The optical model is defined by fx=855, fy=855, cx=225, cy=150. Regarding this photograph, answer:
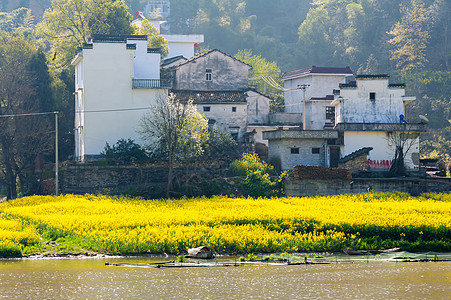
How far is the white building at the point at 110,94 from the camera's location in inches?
2504

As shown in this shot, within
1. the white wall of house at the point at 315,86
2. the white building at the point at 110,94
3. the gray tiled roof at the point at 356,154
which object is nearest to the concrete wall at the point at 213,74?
the white wall of house at the point at 315,86

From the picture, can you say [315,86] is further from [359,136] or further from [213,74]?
[359,136]

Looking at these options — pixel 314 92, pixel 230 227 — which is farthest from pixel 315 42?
pixel 230 227

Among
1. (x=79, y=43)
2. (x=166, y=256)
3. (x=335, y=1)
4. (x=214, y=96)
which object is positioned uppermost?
(x=335, y=1)

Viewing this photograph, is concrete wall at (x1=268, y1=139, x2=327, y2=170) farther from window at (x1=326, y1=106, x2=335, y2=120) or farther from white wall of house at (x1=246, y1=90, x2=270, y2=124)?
window at (x1=326, y1=106, x2=335, y2=120)

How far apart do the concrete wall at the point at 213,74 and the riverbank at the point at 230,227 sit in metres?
25.0

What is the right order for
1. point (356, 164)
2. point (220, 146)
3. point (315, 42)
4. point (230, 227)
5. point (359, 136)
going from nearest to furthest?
1. point (230, 227)
2. point (356, 164)
3. point (359, 136)
4. point (220, 146)
5. point (315, 42)

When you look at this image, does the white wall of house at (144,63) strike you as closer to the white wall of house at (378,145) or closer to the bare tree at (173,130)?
the bare tree at (173,130)

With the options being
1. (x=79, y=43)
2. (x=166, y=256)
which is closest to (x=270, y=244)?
(x=166, y=256)

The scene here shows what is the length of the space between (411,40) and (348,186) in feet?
188

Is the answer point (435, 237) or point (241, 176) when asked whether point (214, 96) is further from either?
point (435, 237)

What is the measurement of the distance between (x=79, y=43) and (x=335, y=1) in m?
59.6

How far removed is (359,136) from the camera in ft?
196

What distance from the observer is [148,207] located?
49.5 metres
